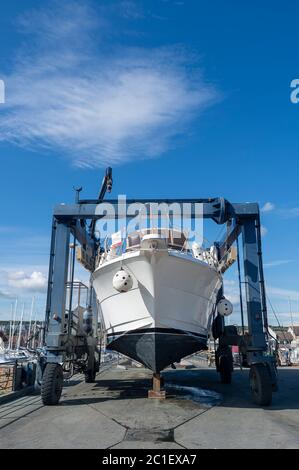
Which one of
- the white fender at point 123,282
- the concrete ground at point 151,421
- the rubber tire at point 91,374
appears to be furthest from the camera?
the rubber tire at point 91,374

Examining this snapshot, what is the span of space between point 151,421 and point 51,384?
257 centimetres

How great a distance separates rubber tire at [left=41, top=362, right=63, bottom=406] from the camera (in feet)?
25.9

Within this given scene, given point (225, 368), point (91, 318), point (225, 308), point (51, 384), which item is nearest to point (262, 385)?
point (225, 308)

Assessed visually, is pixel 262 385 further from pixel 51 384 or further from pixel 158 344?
pixel 51 384

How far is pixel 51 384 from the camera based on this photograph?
7941mm

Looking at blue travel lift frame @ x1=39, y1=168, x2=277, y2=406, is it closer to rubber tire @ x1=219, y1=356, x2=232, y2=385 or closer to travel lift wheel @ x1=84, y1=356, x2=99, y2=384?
travel lift wheel @ x1=84, y1=356, x2=99, y2=384

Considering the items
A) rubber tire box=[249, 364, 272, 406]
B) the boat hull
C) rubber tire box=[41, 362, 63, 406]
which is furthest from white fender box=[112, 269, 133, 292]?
rubber tire box=[249, 364, 272, 406]

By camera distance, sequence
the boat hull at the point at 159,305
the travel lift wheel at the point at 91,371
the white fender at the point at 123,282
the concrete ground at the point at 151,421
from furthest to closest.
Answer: the travel lift wheel at the point at 91,371 < the boat hull at the point at 159,305 < the white fender at the point at 123,282 < the concrete ground at the point at 151,421

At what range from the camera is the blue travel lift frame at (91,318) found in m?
8.09

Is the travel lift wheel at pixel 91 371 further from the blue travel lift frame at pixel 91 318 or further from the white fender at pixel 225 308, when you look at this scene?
the white fender at pixel 225 308

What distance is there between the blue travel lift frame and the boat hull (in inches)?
44.0

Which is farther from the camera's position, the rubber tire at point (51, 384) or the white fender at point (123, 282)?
the white fender at point (123, 282)

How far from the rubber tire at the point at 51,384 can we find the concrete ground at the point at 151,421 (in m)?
0.20

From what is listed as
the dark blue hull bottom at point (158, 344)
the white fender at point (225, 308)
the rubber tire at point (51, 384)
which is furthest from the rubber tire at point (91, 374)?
the white fender at point (225, 308)
